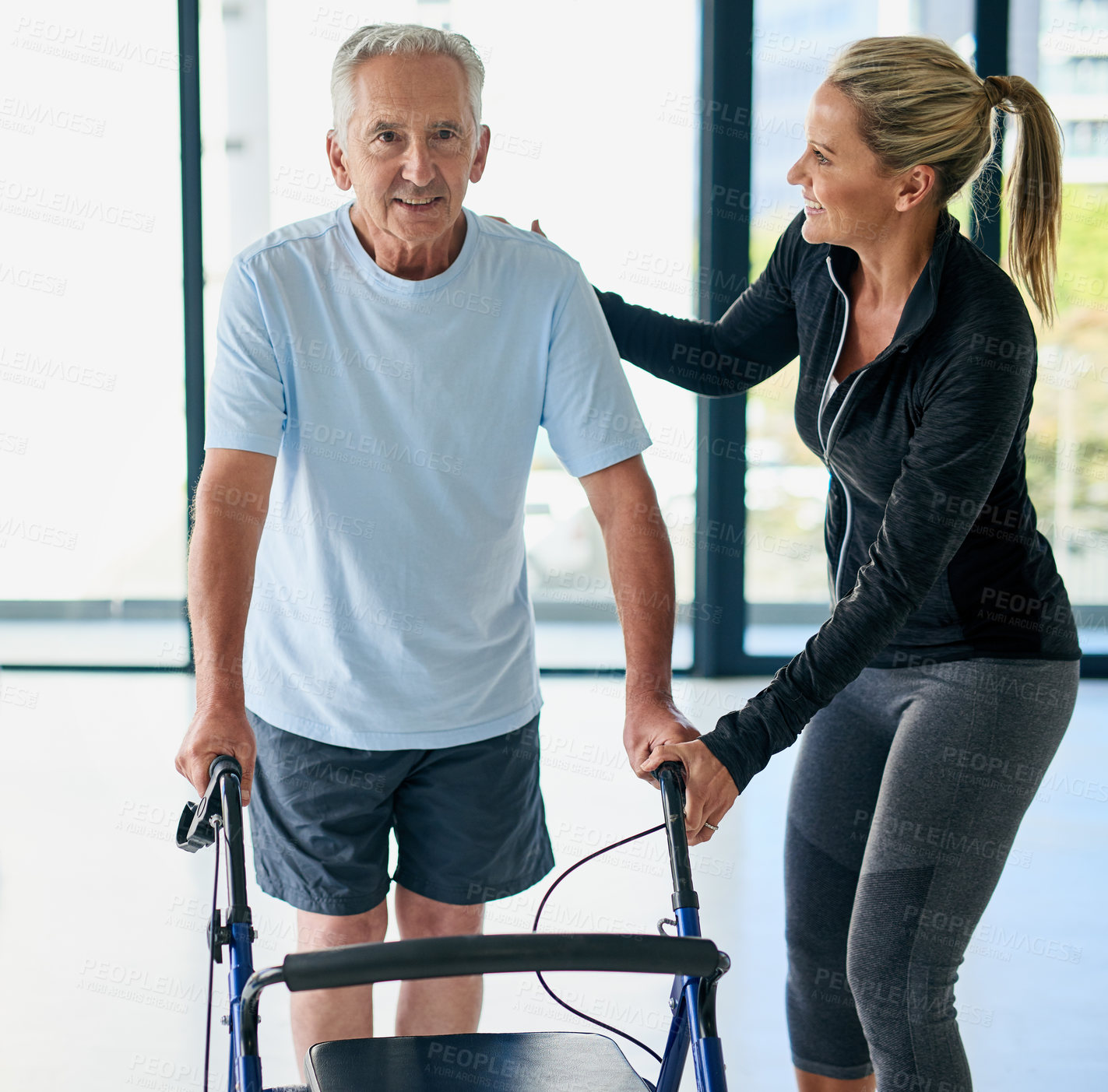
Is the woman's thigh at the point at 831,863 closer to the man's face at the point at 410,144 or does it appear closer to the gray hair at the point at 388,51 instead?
the man's face at the point at 410,144

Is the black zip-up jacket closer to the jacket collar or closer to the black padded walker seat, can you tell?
the jacket collar

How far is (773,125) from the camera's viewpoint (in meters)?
4.86

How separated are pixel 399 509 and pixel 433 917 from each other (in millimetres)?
593

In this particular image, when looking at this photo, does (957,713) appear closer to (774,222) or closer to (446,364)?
(446,364)

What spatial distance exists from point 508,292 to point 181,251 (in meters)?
3.80

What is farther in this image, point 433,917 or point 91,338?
point 91,338

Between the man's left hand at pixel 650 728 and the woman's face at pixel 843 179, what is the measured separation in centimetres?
66

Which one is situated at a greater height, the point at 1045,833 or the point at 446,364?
the point at 446,364

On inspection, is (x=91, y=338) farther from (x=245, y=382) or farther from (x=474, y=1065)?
(x=474, y=1065)

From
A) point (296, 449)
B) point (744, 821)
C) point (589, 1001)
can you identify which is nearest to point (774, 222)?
point (744, 821)

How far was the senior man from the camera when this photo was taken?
4.98 feet

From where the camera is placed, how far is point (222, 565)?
1.49 m

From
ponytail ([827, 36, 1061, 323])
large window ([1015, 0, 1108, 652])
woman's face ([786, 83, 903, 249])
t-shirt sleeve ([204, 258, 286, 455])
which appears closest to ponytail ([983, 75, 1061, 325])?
ponytail ([827, 36, 1061, 323])

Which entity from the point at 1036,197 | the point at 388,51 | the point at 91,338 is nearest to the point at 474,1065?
the point at 388,51
